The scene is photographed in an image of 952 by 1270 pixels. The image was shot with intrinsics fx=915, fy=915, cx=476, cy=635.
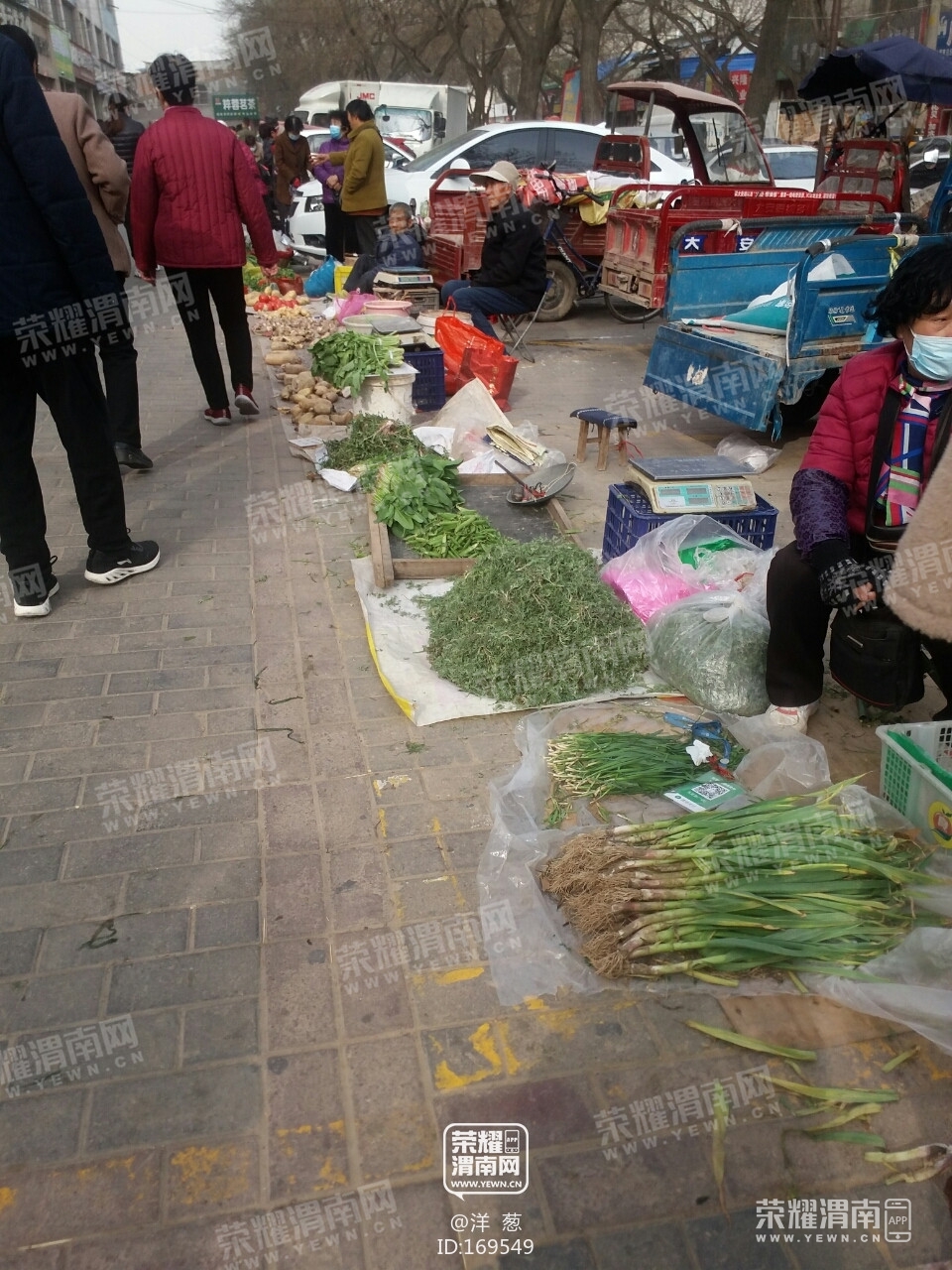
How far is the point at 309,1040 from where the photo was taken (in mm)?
2145

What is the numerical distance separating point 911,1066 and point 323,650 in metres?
2.60

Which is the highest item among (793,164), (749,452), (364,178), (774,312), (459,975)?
(364,178)

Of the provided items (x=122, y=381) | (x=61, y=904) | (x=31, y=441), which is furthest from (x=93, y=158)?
(x=61, y=904)

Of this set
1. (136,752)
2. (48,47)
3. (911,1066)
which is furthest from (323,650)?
(48,47)

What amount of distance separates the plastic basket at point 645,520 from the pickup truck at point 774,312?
200 centimetres

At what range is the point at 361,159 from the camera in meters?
9.66

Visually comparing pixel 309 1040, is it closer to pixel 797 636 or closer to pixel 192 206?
pixel 797 636

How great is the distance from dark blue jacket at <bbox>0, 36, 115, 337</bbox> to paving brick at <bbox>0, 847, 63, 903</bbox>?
2.02m

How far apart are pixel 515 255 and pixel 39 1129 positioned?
23.2 feet

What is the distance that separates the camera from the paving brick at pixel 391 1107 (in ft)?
6.24

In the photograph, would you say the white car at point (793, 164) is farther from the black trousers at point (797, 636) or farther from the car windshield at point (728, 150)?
the black trousers at point (797, 636)

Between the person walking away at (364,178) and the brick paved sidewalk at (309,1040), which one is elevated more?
the person walking away at (364,178)

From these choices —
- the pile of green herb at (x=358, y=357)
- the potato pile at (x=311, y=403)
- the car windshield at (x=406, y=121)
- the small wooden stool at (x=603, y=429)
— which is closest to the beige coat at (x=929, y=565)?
the small wooden stool at (x=603, y=429)

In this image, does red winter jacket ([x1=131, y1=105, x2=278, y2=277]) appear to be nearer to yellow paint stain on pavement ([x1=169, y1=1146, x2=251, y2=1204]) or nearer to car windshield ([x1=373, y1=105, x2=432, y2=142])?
yellow paint stain on pavement ([x1=169, y1=1146, x2=251, y2=1204])
